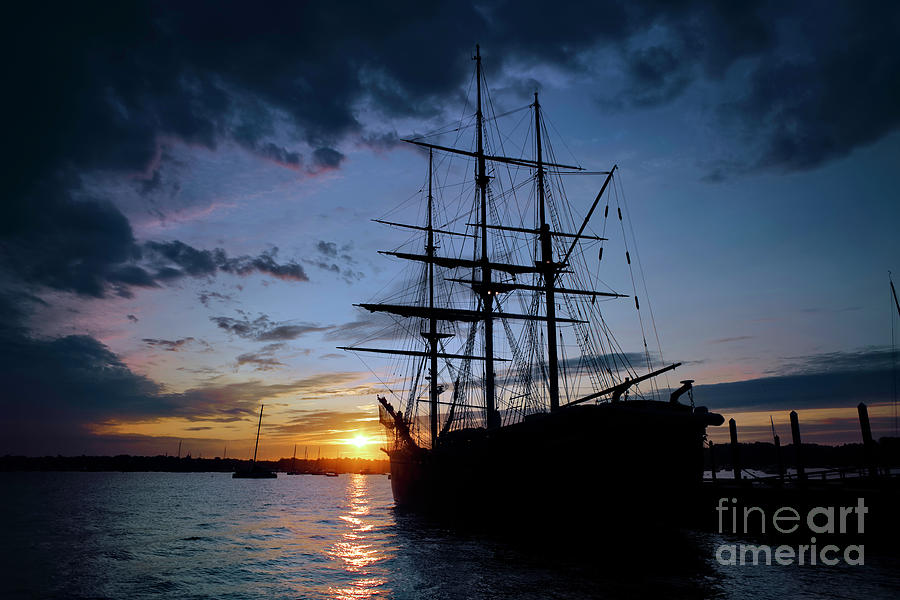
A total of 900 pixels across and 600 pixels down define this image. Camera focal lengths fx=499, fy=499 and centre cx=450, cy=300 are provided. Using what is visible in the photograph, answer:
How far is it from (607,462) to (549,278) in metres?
14.3

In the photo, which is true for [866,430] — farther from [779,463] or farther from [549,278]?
[549,278]

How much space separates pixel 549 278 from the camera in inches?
1347

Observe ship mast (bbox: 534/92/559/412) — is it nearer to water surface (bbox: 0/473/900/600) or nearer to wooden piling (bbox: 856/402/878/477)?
water surface (bbox: 0/473/900/600)


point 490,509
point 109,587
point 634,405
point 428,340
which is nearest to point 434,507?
point 490,509

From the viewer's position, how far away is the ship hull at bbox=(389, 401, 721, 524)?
2278 centimetres

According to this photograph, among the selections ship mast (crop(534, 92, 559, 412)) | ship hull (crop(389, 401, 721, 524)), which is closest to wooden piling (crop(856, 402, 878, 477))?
ship hull (crop(389, 401, 721, 524))

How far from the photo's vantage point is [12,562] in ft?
79.8

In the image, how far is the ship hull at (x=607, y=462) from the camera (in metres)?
22.8

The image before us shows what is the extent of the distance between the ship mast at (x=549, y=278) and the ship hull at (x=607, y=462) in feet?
13.6

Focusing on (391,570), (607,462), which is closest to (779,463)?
(607,462)

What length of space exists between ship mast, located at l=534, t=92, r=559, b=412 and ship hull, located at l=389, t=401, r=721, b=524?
4148mm

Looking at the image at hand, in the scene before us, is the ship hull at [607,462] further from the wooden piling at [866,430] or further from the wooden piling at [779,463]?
the wooden piling at [779,463]

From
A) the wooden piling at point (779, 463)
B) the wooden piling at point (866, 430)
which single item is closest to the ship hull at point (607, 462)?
the wooden piling at point (866, 430)

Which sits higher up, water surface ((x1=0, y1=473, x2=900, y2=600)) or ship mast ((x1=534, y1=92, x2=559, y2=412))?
ship mast ((x1=534, y1=92, x2=559, y2=412))
